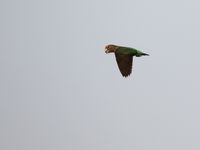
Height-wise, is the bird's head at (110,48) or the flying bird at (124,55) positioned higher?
the bird's head at (110,48)

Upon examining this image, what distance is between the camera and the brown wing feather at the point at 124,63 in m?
25.8

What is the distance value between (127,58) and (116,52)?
2.78 ft

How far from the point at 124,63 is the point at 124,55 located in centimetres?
61

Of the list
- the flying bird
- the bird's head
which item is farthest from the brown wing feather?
the bird's head

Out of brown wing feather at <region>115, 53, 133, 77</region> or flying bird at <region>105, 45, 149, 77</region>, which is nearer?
flying bird at <region>105, 45, 149, 77</region>

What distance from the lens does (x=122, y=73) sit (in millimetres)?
26281

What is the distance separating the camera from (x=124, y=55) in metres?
25.7

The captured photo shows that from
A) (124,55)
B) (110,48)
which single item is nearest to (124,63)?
(124,55)

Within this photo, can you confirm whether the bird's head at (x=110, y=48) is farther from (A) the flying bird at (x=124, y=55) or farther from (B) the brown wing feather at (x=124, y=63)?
(B) the brown wing feather at (x=124, y=63)

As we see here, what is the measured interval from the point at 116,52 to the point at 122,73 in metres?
1.55

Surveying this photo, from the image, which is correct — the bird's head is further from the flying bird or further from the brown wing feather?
the brown wing feather

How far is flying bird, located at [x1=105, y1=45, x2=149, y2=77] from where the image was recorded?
2550 centimetres

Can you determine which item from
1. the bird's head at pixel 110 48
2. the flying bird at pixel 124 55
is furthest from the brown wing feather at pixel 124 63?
the bird's head at pixel 110 48

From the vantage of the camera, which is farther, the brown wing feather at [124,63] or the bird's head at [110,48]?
the brown wing feather at [124,63]
